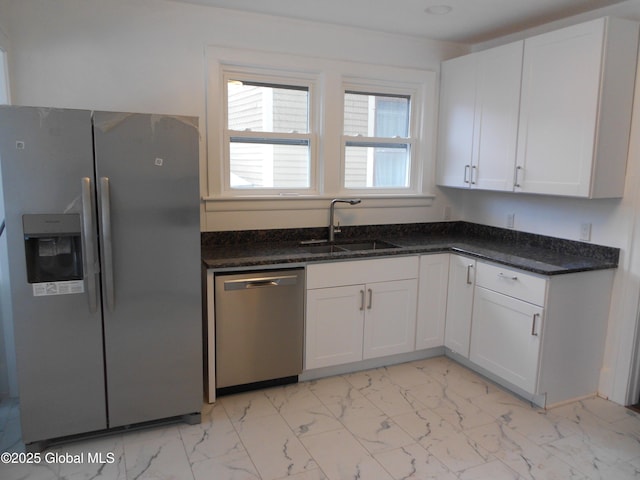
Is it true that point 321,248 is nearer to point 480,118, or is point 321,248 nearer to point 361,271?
point 361,271

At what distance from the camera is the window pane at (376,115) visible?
12.3 feet

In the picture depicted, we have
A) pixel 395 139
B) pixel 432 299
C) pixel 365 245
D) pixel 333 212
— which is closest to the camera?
pixel 432 299

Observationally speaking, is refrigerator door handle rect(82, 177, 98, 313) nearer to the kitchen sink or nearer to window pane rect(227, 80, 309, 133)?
window pane rect(227, 80, 309, 133)

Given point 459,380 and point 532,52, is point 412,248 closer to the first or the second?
point 459,380

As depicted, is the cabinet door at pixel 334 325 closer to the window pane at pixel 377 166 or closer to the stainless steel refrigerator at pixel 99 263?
the stainless steel refrigerator at pixel 99 263

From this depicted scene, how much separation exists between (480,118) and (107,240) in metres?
2.70

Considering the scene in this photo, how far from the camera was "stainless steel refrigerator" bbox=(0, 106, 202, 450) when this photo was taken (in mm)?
2209

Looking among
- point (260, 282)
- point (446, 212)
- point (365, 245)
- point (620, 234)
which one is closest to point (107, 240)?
point (260, 282)

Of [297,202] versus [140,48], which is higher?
[140,48]

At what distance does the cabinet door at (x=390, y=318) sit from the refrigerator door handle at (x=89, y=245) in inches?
67.5

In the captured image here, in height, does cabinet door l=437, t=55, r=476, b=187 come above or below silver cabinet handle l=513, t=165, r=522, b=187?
above

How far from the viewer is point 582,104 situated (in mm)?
2777

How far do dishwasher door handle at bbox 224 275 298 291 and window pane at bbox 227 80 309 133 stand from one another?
1.16 meters

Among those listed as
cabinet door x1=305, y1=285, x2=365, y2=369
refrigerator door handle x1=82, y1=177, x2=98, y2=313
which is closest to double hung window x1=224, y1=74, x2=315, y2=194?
cabinet door x1=305, y1=285, x2=365, y2=369
